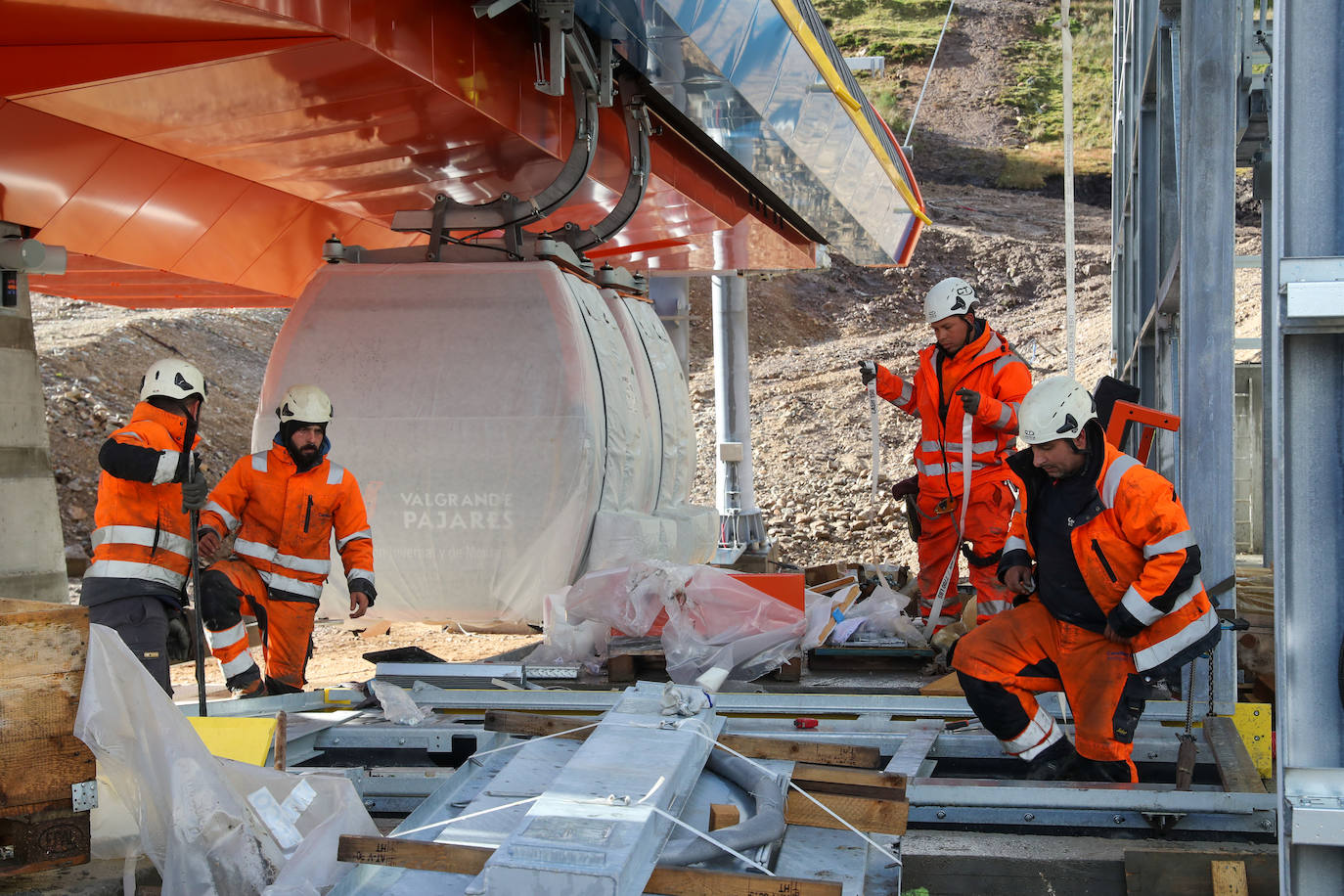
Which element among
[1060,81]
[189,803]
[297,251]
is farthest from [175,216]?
[1060,81]

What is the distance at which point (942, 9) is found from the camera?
157ft

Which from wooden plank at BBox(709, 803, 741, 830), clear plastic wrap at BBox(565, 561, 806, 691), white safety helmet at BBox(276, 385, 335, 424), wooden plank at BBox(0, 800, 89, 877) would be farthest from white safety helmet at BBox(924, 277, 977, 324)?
wooden plank at BBox(0, 800, 89, 877)

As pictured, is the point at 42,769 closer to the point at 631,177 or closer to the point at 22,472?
the point at 22,472

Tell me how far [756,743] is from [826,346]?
26.6 meters

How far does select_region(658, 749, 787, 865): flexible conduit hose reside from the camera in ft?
9.42

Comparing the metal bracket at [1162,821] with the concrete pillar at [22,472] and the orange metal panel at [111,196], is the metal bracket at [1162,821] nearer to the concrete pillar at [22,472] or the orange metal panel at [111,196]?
the concrete pillar at [22,472]

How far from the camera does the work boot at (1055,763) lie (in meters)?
4.14

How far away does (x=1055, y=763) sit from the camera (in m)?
4.16

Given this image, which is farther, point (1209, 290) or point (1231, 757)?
point (1209, 290)

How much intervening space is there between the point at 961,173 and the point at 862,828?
38.7 meters

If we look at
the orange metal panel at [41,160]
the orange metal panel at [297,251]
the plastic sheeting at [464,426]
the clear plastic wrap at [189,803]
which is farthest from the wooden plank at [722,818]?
the orange metal panel at [297,251]

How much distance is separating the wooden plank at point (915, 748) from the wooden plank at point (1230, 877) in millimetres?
790

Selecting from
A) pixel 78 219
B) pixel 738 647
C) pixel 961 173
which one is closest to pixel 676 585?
pixel 738 647

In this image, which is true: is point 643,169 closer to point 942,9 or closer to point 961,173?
point 961,173
